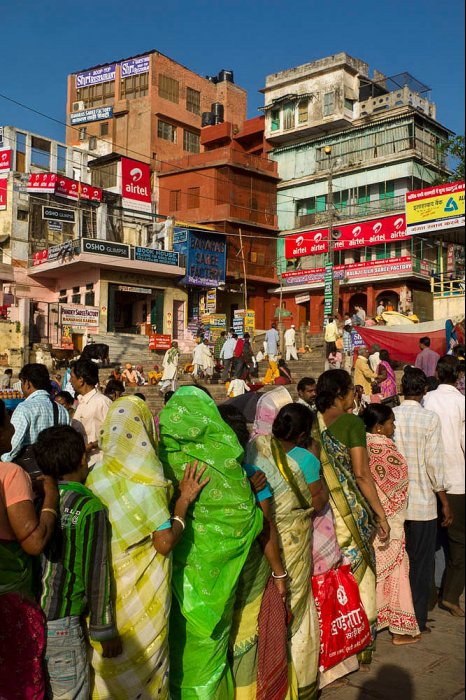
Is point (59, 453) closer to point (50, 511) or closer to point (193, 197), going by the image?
point (50, 511)

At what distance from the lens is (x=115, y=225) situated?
1244 inches

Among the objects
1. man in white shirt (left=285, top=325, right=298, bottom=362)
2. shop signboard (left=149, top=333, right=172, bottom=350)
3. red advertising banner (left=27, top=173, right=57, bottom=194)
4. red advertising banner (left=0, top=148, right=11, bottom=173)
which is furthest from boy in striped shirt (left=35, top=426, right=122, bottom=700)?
red advertising banner (left=0, top=148, right=11, bottom=173)

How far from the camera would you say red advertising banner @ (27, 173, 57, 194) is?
93.1 ft

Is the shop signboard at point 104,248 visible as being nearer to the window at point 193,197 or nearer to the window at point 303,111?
the window at point 193,197

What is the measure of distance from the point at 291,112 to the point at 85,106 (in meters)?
14.6

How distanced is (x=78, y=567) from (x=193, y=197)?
110 ft

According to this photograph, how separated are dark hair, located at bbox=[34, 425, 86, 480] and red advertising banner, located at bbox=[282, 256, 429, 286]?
95.4ft

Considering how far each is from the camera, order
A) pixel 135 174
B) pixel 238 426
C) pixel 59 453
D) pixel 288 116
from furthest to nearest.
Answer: pixel 288 116, pixel 135 174, pixel 238 426, pixel 59 453

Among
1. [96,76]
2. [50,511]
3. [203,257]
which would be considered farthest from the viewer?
[96,76]

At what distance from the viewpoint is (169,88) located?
39719mm

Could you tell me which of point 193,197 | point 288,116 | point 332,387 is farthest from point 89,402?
point 288,116

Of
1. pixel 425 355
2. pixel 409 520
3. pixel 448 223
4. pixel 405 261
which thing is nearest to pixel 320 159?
pixel 405 261

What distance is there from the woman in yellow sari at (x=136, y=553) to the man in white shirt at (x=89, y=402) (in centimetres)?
231

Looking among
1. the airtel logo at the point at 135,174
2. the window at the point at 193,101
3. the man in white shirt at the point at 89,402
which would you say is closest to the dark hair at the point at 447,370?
the man in white shirt at the point at 89,402
